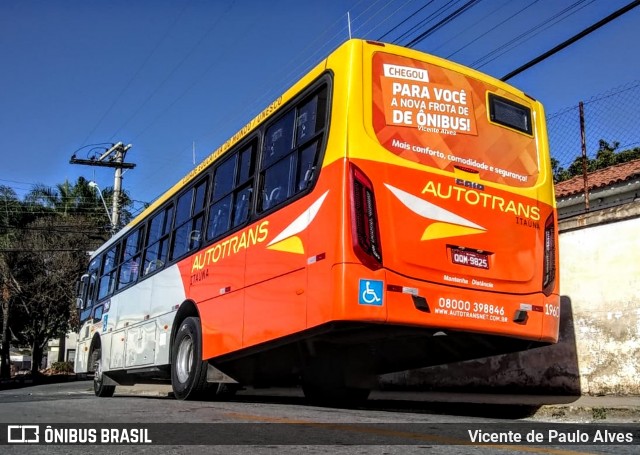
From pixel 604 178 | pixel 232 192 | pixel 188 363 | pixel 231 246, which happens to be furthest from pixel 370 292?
pixel 604 178

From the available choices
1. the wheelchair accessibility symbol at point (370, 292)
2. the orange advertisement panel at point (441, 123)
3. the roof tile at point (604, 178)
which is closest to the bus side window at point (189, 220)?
the orange advertisement panel at point (441, 123)

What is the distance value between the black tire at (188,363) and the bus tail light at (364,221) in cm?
356

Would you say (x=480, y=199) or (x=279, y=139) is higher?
(x=279, y=139)

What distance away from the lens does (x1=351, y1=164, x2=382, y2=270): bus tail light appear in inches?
220

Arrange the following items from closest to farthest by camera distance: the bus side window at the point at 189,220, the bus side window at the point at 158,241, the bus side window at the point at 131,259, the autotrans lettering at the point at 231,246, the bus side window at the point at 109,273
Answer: the autotrans lettering at the point at 231,246 → the bus side window at the point at 189,220 → the bus side window at the point at 158,241 → the bus side window at the point at 131,259 → the bus side window at the point at 109,273

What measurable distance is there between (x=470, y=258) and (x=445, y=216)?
0.49 meters

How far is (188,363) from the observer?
8.79m

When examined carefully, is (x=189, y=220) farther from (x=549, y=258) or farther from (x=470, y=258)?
(x=549, y=258)

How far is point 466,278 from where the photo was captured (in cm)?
611

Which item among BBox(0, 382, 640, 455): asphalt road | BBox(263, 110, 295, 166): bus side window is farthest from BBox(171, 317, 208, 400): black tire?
BBox(263, 110, 295, 166): bus side window

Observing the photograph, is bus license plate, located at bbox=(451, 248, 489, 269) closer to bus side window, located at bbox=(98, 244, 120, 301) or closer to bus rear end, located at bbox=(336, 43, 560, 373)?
bus rear end, located at bbox=(336, 43, 560, 373)

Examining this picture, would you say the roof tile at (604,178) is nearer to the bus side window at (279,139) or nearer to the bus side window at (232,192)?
the bus side window at (232,192)

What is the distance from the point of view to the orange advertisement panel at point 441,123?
6156 millimetres

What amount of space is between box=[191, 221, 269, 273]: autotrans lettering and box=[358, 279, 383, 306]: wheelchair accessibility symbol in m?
1.70
